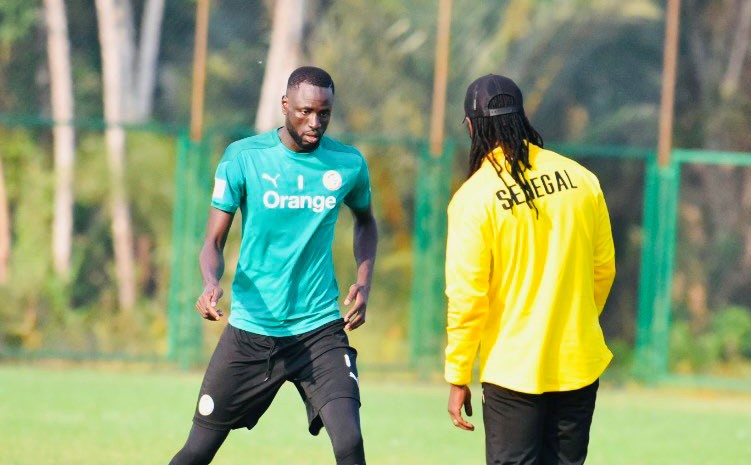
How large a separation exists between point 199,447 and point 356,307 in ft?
3.24

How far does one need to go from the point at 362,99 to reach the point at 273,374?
38.9 ft

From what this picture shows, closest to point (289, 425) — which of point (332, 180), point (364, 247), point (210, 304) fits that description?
point (364, 247)

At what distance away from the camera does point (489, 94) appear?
5.15 metres

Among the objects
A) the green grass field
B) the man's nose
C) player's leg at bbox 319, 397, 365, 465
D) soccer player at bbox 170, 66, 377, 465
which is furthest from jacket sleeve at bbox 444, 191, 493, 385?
the green grass field

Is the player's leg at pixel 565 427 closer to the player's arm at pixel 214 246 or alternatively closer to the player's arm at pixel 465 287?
the player's arm at pixel 465 287

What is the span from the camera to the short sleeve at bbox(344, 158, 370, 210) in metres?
6.48

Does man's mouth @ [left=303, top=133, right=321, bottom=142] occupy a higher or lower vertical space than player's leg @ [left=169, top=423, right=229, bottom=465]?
higher

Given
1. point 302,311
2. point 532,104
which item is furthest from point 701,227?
point 302,311

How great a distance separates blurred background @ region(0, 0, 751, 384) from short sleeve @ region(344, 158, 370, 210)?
844cm

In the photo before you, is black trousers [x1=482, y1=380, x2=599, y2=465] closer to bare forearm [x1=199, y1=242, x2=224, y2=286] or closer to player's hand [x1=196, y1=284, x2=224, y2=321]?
player's hand [x1=196, y1=284, x2=224, y2=321]

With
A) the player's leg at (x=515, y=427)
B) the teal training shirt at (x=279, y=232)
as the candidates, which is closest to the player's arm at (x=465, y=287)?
the player's leg at (x=515, y=427)

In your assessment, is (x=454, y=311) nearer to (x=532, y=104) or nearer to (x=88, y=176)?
(x=88, y=176)

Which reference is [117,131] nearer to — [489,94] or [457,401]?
[489,94]

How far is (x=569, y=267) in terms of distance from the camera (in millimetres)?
5121
